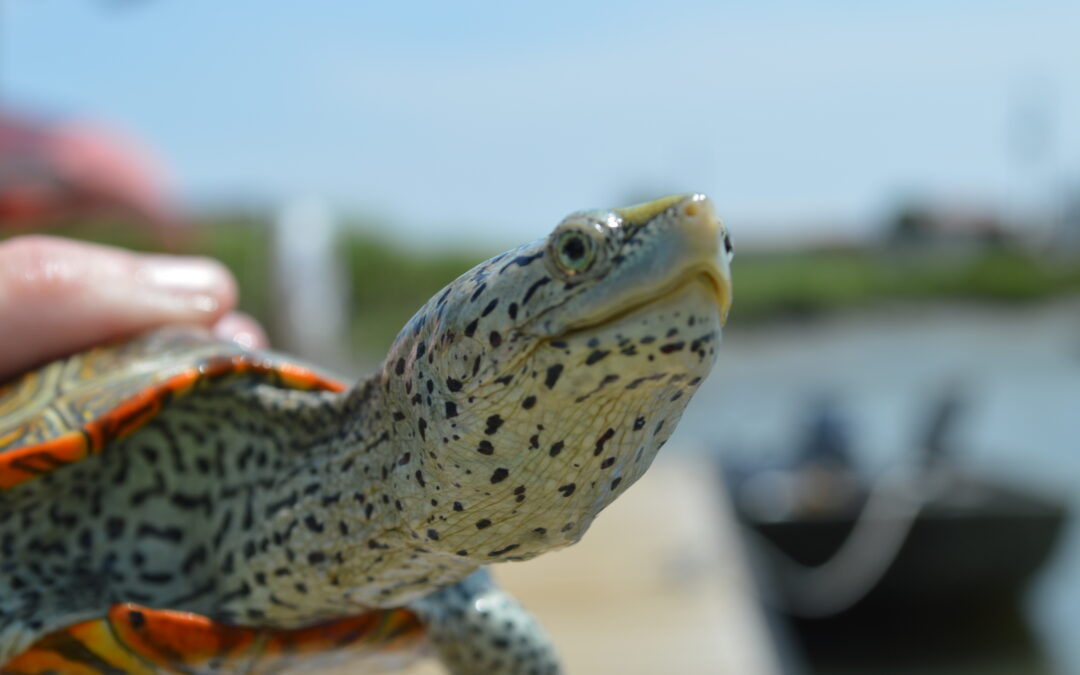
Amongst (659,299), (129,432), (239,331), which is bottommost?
(129,432)

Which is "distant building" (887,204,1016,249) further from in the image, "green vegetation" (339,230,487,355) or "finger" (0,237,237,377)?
"finger" (0,237,237,377)

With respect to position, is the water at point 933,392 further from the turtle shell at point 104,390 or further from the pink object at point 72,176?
the turtle shell at point 104,390

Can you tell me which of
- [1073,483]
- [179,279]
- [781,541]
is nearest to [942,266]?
[1073,483]

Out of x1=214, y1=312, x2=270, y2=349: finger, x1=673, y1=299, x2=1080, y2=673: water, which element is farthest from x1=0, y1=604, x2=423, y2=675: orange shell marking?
x1=673, y1=299, x2=1080, y2=673: water

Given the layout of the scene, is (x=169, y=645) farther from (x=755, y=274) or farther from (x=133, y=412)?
(x=755, y=274)

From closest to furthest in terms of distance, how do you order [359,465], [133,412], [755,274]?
1. [359,465]
2. [133,412]
3. [755,274]

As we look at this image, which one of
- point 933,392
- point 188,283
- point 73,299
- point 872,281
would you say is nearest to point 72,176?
point 188,283

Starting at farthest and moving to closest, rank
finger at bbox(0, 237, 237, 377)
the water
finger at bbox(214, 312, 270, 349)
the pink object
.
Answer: the water < the pink object < finger at bbox(214, 312, 270, 349) < finger at bbox(0, 237, 237, 377)

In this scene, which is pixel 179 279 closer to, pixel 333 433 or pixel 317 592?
pixel 333 433
